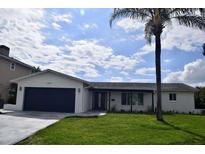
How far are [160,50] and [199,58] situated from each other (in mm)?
7804

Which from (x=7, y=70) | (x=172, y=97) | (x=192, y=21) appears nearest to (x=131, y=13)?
(x=192, y=21)

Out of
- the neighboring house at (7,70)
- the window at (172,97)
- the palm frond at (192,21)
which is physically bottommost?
the window at (172,97)

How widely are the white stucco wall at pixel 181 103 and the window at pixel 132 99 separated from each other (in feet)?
8.49

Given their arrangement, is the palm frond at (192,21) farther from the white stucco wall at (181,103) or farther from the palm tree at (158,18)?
the white stucco wall at (181,103)

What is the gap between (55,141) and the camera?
761cm

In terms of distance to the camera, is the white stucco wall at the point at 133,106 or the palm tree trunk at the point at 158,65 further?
the white stucco wall at the point at 133,106

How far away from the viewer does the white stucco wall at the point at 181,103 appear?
77.0ft

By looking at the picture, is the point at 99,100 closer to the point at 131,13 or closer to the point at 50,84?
the point at 50,84

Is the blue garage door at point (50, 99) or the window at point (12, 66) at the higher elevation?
the window at point (12, 66)

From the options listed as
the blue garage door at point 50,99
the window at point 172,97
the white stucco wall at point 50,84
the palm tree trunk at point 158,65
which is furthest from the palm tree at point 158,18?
the window at point 172,97

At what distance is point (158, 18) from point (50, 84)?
1081cm

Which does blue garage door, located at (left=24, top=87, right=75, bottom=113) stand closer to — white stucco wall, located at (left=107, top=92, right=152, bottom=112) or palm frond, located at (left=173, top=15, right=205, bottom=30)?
white stucco wall, located at (left=107, top=92, right=152, bottom=112)

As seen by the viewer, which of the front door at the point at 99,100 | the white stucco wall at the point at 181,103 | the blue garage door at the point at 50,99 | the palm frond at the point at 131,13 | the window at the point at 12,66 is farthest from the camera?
the front door at the point at 99,100
